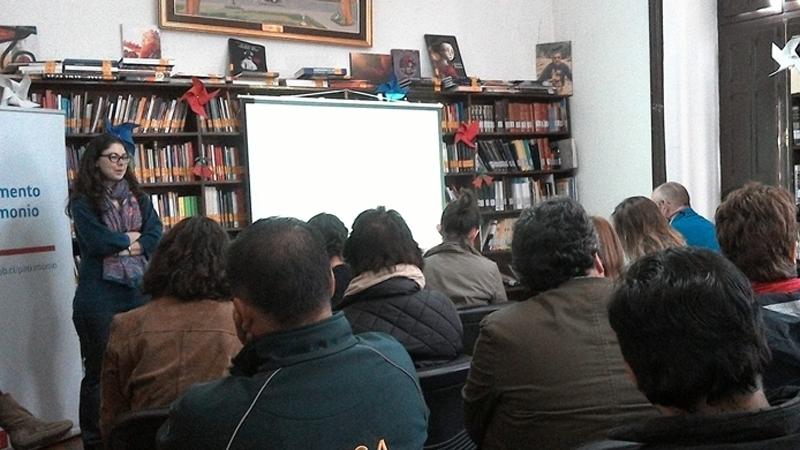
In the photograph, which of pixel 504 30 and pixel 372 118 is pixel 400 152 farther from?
pixel 504 30

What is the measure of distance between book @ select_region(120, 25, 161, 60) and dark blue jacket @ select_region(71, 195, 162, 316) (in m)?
1.64

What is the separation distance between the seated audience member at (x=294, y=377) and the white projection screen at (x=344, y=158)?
11.7 ft

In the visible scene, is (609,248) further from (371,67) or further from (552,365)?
(371,67)

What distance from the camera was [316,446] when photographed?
4.20 ft

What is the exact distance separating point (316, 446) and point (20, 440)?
2.74 m

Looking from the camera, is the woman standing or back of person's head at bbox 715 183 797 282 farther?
the woman standing

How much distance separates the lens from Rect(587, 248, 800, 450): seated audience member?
36.9 inches

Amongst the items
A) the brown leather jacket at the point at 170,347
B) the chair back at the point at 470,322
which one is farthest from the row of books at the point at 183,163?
the brown leather jacket at the point at 170,347

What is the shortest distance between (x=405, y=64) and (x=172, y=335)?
444 cm

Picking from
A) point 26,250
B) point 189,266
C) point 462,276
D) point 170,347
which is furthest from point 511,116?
point 170,347

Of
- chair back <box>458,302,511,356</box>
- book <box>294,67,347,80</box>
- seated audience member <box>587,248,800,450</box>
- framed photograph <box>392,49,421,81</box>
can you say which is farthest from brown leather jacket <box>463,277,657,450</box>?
framed photograph <box>392,49,421,81</box>

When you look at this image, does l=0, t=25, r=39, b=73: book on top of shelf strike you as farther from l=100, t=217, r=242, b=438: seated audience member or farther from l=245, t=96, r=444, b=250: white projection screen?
l=100, t=217, r=242, b=438: seated audience member

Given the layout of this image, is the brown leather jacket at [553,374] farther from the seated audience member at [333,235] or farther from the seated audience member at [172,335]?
the seated audience member at [333,235]

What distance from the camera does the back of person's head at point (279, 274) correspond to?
4.52 ft
